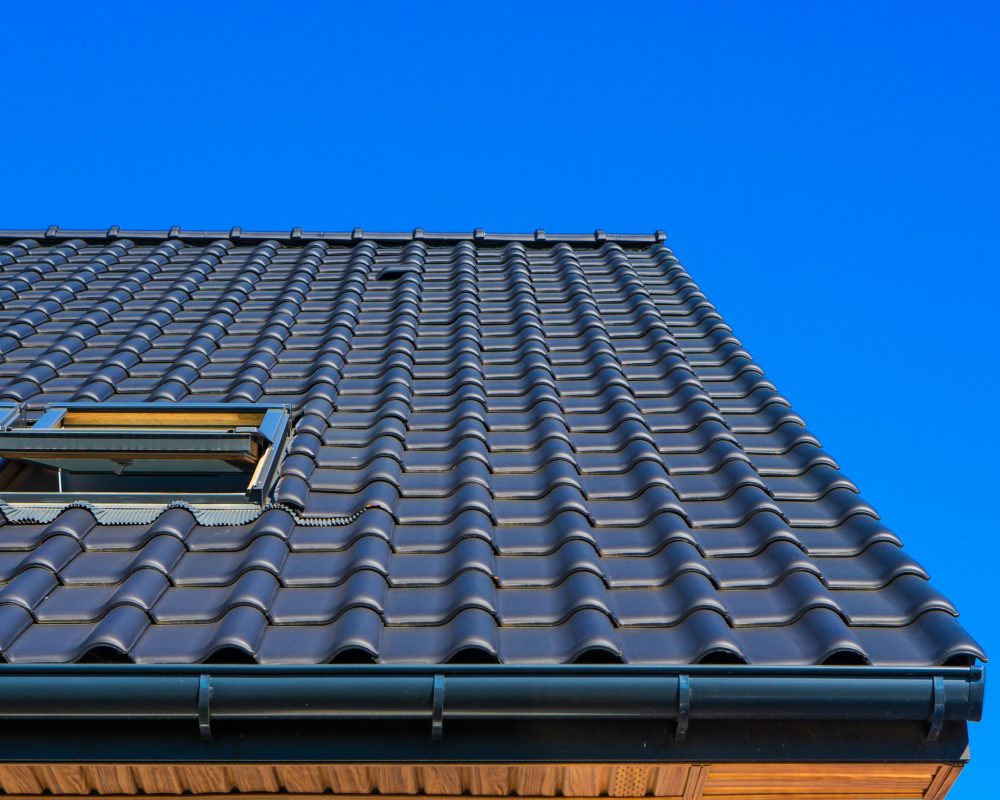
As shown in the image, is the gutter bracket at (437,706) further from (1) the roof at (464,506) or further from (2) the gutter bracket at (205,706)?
Result: (2) the gutter bracket at (205,706)

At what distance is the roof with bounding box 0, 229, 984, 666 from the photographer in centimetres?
338

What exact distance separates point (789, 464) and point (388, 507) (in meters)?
1.74

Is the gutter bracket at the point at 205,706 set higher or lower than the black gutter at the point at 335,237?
lower

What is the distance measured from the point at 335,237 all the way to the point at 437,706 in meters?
6.21

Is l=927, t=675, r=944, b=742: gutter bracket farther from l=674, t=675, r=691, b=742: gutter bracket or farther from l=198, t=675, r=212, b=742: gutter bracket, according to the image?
l=198, t=675, r=212, b=742: gutter bracket

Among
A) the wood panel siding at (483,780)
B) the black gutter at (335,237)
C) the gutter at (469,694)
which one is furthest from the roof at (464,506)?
the black gutter at (335,237)

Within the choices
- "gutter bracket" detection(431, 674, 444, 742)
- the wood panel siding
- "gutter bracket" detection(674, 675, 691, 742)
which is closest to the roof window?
the wood panel siding

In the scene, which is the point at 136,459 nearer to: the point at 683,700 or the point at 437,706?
the point at 437,706

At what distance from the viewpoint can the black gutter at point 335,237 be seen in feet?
28.8

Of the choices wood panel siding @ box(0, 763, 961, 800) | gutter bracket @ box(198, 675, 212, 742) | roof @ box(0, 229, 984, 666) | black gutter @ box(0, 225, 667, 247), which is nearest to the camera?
gutter bracket @ box(198, 675, 212, 742)

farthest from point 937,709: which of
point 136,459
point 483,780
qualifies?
point 136,459

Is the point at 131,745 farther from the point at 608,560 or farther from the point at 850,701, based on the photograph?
the point at 850,701

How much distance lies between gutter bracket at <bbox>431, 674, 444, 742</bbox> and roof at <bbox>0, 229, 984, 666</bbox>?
11cm

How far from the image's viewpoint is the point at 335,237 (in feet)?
28.9
